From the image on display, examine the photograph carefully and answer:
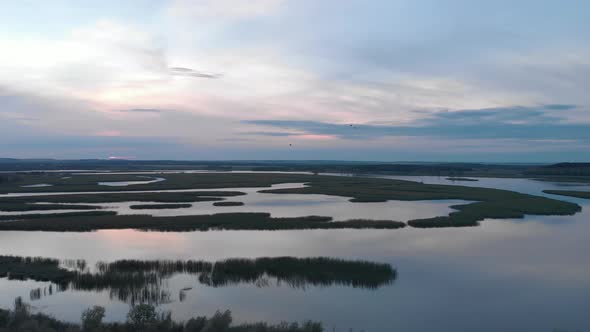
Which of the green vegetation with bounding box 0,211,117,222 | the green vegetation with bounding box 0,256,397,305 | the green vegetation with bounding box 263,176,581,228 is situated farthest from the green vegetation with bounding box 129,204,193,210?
the green vegetation with bounding box 0,256,397,305

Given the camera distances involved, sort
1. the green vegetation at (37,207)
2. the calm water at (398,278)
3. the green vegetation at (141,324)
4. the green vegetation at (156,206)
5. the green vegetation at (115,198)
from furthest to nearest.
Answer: the green vegetation at (115,198) → the green vegetation at (156,206) → the green vegetation at (37,207) → the calm water at (398,278) → the green vegetation at (141,324)

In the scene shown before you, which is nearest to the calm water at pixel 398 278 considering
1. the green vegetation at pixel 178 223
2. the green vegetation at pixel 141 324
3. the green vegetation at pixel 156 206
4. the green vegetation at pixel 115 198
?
the green vegetation at pixel 141 324

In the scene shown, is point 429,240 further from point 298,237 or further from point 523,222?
point 523,222

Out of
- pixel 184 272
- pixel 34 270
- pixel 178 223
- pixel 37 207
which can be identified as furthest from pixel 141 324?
pixel 37 207

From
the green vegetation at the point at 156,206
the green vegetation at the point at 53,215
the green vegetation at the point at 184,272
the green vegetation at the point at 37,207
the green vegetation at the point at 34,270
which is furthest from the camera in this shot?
the green vegetation at the point at 156,206

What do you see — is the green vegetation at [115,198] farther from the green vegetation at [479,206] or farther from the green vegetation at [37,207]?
the green vegetation at [479,206]

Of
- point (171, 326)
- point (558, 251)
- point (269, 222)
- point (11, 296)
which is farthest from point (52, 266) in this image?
point (558, 251)

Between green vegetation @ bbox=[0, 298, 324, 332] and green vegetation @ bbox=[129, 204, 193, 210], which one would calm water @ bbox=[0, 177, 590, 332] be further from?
green vegetation @ bbox=[129, 204, 193, 210]

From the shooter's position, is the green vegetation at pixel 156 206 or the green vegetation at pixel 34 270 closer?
the green vegetation at pixel 34 270
